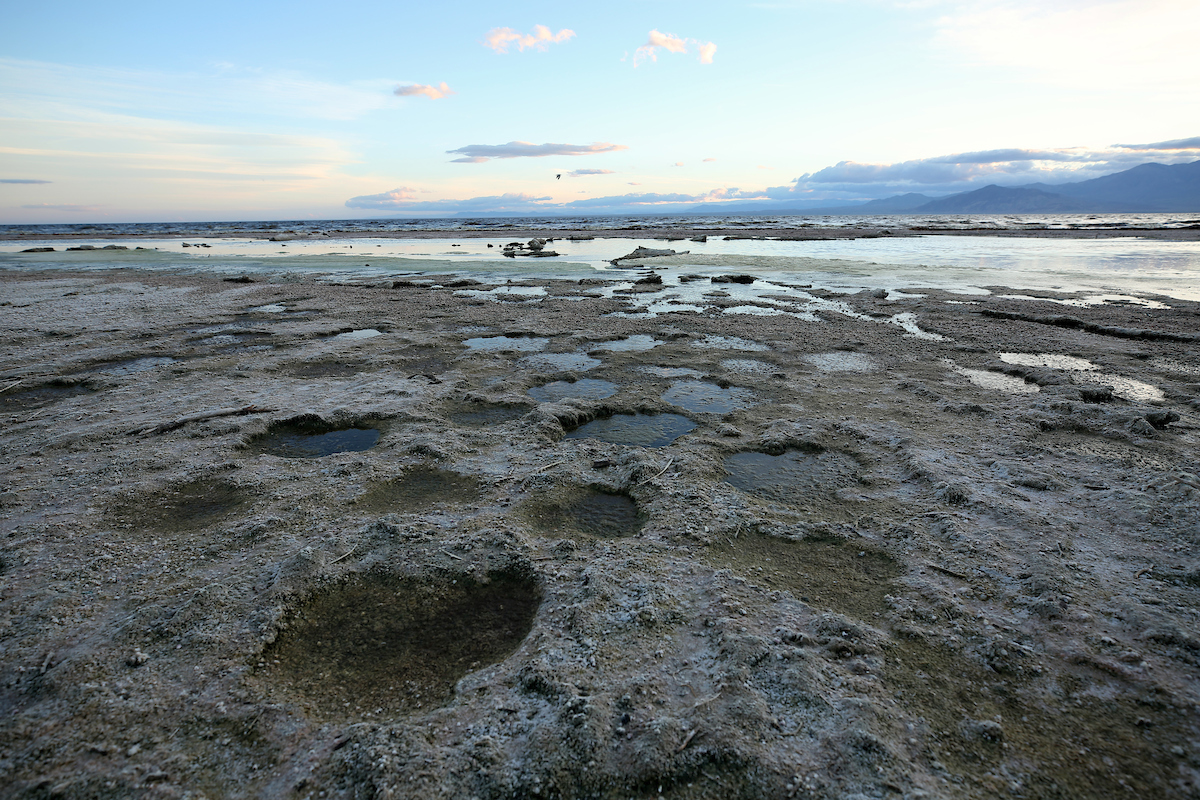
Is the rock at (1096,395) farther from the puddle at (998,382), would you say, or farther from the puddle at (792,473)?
the puddle at (792,473)

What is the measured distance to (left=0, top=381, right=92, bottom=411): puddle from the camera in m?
6.77

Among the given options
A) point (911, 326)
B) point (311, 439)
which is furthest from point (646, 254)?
point (311, 439)

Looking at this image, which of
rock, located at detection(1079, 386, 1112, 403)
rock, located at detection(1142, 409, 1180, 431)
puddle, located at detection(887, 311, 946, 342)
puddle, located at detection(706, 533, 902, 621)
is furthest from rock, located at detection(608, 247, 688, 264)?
puddle, located at detection(706, 533, 902, 621)

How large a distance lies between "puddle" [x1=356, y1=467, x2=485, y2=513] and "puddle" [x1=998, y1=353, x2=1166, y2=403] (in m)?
7.85

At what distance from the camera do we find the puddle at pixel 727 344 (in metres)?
9.43

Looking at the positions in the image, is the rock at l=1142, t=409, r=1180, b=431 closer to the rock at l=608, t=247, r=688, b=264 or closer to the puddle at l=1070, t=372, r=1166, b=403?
the puddle at l=1070, t=372, r=1166, b=403

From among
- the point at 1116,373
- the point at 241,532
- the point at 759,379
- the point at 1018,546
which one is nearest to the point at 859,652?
the point at 1018,546

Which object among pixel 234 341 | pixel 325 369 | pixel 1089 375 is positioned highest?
pixel 234 341

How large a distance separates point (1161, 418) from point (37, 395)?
13.6m

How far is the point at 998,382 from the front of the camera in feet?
24.1

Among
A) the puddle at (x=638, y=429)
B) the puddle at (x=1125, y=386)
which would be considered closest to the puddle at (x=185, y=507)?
the puddle at (x=638, y=429)

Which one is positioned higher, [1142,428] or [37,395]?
[37,395]

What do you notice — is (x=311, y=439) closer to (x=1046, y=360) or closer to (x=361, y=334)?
(x=361, y=334)

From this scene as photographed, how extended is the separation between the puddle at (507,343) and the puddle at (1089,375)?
7.70 m
